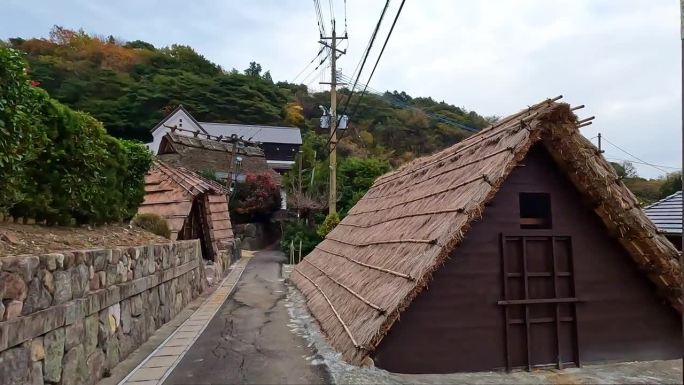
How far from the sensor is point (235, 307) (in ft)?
36.9

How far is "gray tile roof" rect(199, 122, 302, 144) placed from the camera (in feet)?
153

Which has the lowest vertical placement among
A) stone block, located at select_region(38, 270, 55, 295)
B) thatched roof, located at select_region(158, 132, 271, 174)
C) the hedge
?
stone block, located at select_region(38, 270, 55, 295)

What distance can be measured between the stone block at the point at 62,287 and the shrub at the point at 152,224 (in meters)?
6.02

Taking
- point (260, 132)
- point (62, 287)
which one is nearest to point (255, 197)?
→ point (260, 132)

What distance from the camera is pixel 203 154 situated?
106 ft

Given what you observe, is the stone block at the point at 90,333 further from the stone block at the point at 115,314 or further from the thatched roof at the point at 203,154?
the thatched roof at the point at 203,154

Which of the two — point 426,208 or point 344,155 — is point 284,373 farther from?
point 344,155

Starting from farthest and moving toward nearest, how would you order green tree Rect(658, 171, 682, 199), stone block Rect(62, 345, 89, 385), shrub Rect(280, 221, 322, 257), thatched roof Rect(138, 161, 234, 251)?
green tree Rect(658, 171, 682, 199) → shrub Rect(280, 221, 322, 257) → thatched roof Rect(138, 161, 234, 251) → stone block Rect(62, 345, 89, 385)

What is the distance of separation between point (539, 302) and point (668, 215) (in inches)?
398

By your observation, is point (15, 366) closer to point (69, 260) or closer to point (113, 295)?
point (69, 260)

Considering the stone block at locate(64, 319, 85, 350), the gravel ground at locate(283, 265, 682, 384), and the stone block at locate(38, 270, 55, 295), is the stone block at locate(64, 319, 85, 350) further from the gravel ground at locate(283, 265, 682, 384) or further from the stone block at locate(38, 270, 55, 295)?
the gravel ground at locate(283, 265, 682, 384)

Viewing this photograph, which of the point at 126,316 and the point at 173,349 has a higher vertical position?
the point at 126,316

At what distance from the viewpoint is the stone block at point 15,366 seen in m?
3.80

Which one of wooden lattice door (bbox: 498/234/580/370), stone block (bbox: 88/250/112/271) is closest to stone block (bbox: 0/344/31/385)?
stone block (bbox: 88/250/112/271)
